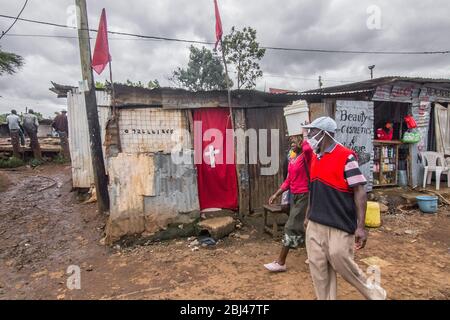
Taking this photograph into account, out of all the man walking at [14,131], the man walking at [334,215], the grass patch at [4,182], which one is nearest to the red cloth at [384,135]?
the man walking at [334,215]

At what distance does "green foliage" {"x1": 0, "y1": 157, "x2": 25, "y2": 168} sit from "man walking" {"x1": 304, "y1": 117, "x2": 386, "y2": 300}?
1195cm

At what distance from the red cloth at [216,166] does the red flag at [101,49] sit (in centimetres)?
198

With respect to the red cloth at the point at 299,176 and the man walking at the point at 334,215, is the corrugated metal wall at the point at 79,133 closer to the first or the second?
the red cloth at the point at 299,176

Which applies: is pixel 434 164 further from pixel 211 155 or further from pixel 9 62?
pixel 9 62

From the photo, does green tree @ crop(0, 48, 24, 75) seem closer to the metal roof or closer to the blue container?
the metal roof

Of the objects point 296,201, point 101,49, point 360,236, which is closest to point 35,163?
point 101,49

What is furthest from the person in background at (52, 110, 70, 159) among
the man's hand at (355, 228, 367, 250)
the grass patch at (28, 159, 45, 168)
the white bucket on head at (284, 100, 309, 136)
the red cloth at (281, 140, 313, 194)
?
the man's hand at (355, 228, 367, 250)

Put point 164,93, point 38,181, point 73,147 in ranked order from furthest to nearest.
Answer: point 38,181 → point 73,147 → point 164,93

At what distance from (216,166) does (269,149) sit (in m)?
1.30

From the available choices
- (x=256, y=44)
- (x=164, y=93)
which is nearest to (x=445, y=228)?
(x=164, y=93)

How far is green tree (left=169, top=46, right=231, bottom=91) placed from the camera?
19.5 meters
